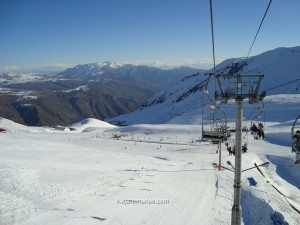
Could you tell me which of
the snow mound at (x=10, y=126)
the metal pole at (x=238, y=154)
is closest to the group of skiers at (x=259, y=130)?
the metal pole at (x=238, y=154)

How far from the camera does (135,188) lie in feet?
86.7

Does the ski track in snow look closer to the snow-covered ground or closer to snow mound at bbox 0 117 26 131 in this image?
the snow-covered ground

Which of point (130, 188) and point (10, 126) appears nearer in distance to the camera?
point (130, 188)

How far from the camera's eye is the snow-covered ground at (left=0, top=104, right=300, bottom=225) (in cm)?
2058

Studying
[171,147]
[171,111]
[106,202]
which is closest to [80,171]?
[106,202]

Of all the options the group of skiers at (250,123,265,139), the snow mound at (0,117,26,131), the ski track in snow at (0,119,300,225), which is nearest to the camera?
the ski track in snow at (0,119,300,225)

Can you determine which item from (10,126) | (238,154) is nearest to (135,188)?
(238,154)

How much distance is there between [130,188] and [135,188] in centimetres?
38

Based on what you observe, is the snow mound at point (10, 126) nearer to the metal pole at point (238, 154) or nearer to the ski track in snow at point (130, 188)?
the ski track in snow at point (130, 188)

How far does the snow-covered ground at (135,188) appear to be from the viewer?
20578 millimetres

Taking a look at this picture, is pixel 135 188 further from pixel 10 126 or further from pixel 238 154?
pixel 10 126

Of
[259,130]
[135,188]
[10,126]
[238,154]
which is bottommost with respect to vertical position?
[10,126]

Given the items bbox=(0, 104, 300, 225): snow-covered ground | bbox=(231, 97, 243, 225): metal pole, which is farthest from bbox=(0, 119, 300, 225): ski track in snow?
bbox=(231, 97, 243, 225): metal pole

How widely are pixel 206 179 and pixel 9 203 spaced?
53.2 feet
